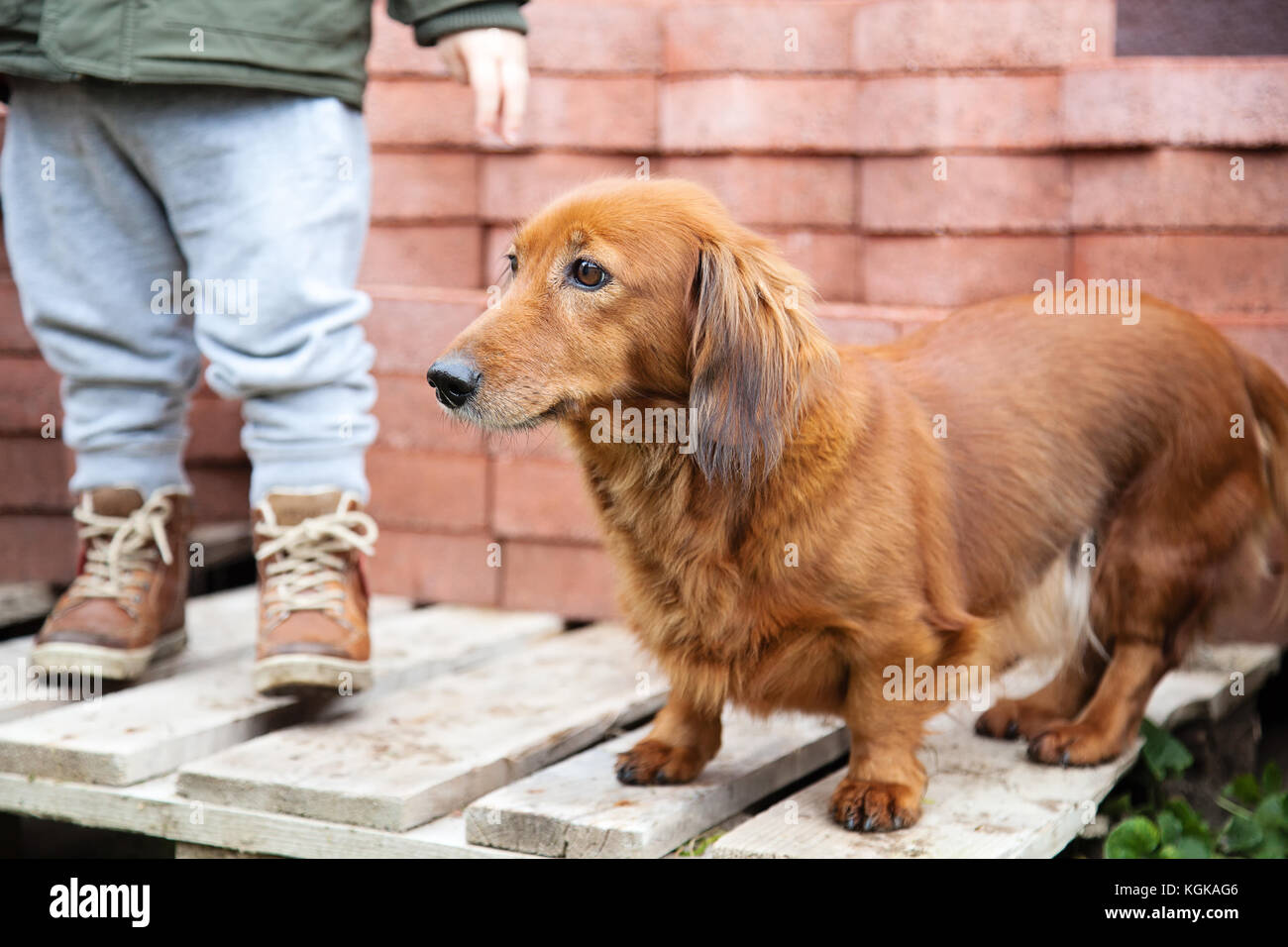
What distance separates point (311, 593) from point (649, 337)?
897 millimetres

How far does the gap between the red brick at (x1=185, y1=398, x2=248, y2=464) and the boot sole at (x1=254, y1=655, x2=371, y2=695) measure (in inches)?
51.6

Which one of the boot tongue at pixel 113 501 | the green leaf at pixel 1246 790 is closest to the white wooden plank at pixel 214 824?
the boot tongue at pixel 113 501

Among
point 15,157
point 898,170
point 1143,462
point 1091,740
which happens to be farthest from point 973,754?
point 15,157

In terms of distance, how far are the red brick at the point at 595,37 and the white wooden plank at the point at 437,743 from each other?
1.36 metres

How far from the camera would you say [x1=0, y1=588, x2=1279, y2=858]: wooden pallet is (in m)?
2.15

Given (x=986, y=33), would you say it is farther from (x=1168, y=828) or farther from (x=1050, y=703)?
(x=1168, y=828)

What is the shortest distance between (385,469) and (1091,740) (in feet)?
5.91

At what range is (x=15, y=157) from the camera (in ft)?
8.89

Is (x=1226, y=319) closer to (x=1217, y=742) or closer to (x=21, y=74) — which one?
(x=1217, y=742)

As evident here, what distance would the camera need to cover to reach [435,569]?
355 cm

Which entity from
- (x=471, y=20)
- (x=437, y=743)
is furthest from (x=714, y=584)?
(x=471, y=20)

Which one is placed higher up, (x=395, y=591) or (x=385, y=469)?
(x=385, y=469)

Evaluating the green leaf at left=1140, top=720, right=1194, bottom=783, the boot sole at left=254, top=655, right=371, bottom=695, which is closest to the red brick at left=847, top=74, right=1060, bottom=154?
the green leaf at left=1140, top=720, right=1194, bottom=783

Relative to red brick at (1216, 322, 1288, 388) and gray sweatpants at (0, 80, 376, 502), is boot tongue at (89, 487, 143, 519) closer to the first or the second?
gray sweatpants at (0, 80, 376, 502)
